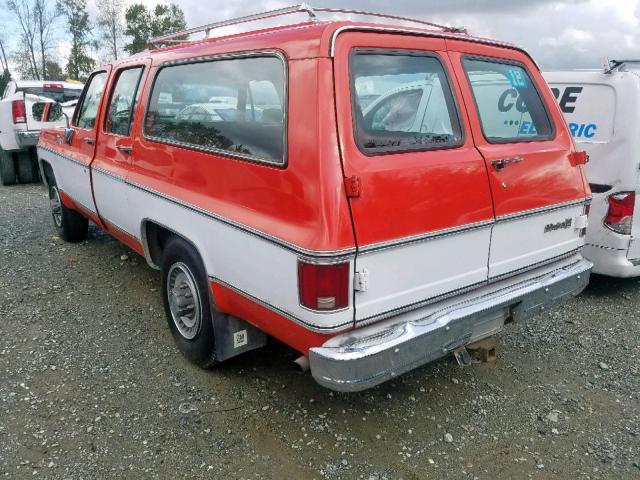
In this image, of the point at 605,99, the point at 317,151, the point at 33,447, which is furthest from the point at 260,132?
the point at 605,99

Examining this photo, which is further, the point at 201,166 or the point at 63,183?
the point at 63,183

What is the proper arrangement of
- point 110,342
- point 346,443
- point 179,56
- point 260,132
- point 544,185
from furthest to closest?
point 110,342 < point 179,56 < point 544,185 < point 346,443 < point 260,132

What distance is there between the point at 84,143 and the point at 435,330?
12.0ft

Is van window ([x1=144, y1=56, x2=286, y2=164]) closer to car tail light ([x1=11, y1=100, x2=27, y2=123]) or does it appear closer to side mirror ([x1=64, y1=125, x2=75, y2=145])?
side mirror ([x1=64, y1=125, x2=75, y2=145])

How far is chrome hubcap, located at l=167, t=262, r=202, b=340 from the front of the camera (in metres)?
3.26

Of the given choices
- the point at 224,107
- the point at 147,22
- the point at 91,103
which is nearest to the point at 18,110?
the point at 91,103

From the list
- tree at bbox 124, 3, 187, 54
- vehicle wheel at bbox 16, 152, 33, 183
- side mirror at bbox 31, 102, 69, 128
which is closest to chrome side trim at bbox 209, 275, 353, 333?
side mirror at bbox 31, 102, 69, 128

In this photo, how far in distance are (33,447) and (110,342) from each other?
1113 mm

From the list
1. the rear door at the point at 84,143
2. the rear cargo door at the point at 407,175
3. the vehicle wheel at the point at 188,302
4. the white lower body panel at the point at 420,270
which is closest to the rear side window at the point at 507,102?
the rear cargo door at the point at 407,175

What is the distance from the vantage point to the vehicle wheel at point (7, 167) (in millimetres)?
10141

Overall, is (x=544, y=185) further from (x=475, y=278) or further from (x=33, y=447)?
(x=33, y=447)

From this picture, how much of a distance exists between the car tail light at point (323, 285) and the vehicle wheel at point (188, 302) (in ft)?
3.05

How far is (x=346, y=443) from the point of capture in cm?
283

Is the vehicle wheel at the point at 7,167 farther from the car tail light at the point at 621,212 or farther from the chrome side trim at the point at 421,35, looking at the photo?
the car tail light at the point at 621,212
